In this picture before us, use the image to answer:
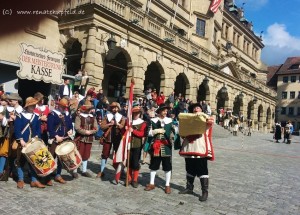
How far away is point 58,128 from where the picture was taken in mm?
7047

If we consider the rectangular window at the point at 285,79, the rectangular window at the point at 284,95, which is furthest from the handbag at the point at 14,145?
the rectangular window at the point at 285,79

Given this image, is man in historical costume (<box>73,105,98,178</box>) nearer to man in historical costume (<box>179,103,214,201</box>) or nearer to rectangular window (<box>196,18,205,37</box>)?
man in historical costume (<box>179,103,214,201</box>)

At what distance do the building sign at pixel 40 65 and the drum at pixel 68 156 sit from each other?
14.4 feet

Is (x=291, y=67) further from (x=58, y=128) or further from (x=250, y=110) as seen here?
(x=58, y=128)

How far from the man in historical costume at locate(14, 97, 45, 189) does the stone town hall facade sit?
9.41m

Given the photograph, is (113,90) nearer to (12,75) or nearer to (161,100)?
(161,100)

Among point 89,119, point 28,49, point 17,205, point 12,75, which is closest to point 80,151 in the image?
point 89,119

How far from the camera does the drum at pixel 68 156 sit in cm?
668

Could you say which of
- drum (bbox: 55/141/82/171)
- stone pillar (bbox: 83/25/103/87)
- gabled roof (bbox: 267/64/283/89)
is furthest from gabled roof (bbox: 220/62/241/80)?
gabled roof (bbox: 267/64/283/89)

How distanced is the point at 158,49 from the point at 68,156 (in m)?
15.4

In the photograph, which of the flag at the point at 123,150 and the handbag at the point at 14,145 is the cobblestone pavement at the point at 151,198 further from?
the handbag at the point at 14,145

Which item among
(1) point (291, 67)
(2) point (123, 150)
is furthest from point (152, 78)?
(1) point (291, 67)

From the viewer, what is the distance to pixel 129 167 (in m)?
7.16

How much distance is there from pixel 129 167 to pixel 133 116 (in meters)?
1.21
